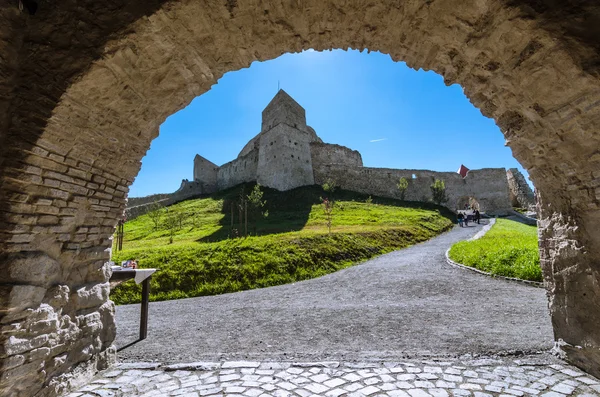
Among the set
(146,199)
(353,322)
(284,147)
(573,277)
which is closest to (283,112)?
(284,147)

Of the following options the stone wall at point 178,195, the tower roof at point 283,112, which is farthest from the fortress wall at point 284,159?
the stone wall at point 178,195

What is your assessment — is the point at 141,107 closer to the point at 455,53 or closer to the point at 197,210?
the point at 455,53

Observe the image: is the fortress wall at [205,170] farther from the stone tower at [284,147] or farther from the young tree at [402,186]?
the young tree at [402,186]

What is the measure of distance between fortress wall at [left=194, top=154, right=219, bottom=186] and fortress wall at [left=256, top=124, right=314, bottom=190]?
15.0 meters

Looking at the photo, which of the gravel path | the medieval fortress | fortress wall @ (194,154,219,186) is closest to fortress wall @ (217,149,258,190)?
the medieval fortress

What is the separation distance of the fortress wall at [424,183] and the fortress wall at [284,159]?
324cm

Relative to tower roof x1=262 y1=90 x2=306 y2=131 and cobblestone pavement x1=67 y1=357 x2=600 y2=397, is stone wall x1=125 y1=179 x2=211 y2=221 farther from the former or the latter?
cobblestone pavement x1=67 y1=357 x2=600 y2=397

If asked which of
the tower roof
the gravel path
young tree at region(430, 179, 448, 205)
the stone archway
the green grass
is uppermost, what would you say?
the tower roof

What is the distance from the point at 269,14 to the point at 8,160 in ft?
11.2

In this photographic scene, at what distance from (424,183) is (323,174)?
17.2 meters

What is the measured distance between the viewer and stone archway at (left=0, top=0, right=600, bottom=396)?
3.24 metres

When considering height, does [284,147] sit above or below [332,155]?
below

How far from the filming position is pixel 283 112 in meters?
44.8

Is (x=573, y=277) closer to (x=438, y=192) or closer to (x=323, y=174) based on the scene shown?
(x=323, y=174)
